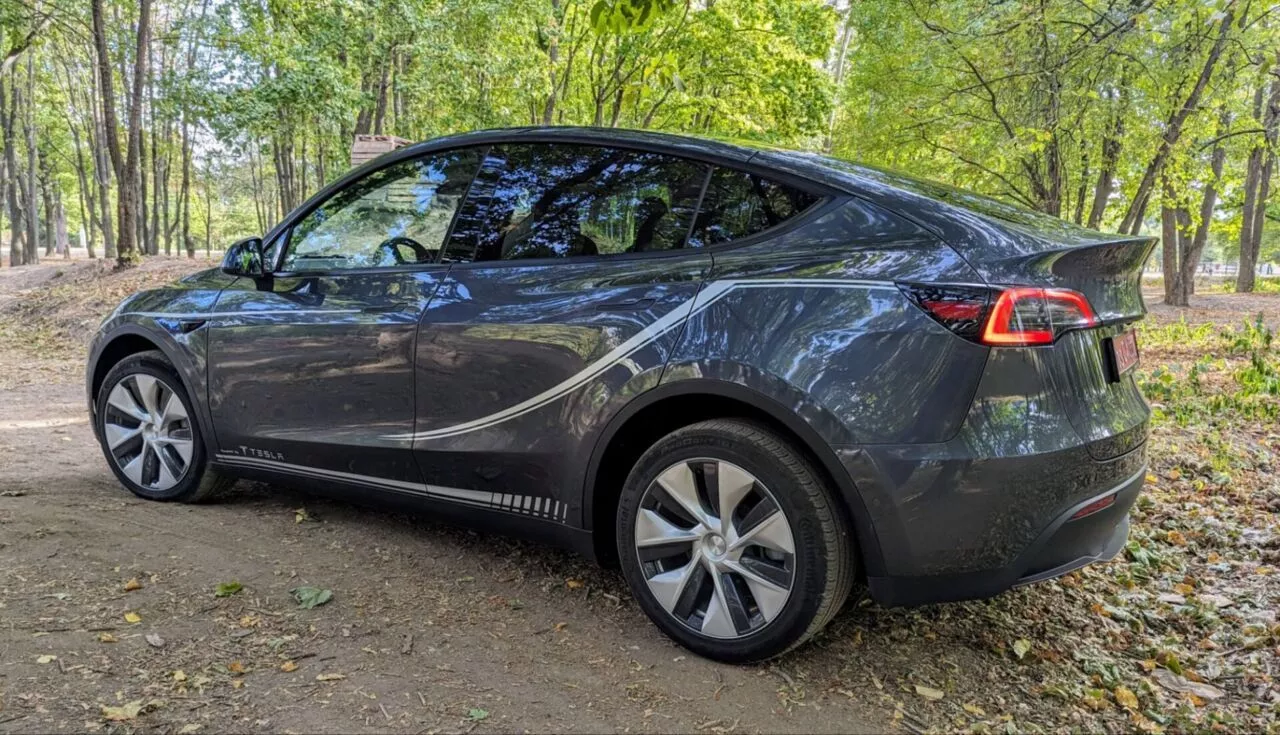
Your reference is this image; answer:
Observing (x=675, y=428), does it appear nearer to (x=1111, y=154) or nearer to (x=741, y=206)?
(x=741, y=206)

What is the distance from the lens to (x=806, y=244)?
2.39 m

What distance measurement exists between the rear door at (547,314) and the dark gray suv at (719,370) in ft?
0.03

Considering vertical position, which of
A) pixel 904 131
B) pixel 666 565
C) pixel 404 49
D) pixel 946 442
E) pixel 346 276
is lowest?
pixel 666 565

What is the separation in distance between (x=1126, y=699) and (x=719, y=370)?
5.24 feet

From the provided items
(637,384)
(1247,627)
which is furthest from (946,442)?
(1247,627)

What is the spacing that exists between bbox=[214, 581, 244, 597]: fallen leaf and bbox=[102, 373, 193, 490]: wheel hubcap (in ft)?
3.83

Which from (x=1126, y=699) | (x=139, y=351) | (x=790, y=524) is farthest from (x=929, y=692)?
(x=139, y=351)

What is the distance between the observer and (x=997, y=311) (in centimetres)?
210

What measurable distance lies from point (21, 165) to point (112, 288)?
22540 millimetres

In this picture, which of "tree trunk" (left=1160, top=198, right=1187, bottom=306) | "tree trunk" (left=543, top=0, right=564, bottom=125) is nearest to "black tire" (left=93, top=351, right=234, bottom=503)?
"tree trunk" (left=543, top=0, right=564, bottom=125)

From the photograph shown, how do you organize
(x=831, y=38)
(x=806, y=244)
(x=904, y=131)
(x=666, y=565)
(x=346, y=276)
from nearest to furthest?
(x=806, y=244)
(x=666, y=565)
(x=346, y=276)
(x=904, y=131)
(x=831, y=38)

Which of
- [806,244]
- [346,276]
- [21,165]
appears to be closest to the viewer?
[806,244]

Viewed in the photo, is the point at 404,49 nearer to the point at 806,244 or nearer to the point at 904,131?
the point at 904,131

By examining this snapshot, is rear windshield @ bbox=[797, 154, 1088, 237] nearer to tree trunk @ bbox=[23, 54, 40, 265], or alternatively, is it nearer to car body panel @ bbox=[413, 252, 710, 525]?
car body panel @ bbox=[413, 252, 710, 525]
